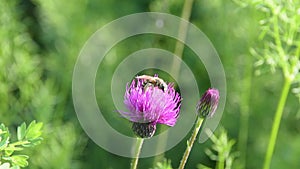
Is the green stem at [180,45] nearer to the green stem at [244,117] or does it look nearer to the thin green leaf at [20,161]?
the green stem at [244,117]

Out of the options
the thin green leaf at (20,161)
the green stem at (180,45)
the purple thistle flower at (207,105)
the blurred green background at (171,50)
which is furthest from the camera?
the blurred green background at (171,50)

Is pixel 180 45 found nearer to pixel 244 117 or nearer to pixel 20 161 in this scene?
pixel 244 117

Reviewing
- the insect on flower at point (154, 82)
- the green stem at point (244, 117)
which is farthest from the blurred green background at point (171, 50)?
the insect on flower at point (154, 82)

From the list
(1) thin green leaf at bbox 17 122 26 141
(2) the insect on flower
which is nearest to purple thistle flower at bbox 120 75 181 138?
(2) the insect on flower

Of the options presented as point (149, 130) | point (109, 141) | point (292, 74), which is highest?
point (292, 74)

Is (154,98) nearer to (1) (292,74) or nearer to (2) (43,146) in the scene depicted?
(1) (292,74)

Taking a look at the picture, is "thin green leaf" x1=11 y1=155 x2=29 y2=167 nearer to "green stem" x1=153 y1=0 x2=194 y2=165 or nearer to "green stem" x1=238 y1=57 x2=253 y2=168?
"green stem" x1=153 y1=0 x2=194 y2=165

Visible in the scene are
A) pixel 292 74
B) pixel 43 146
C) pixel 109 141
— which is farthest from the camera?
pixel 109 141

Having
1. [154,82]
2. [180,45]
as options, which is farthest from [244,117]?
[154,82]

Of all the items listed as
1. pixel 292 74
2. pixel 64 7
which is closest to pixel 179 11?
pixel 64 7

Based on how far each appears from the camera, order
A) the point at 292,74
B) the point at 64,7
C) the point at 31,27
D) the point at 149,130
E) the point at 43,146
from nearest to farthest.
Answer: the point at 149,130, the point at 292,74, the point at 43,146, the point at 64,7, the point at 31,27

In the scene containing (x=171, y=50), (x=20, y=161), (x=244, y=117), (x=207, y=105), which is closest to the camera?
(x=20, y=161)
